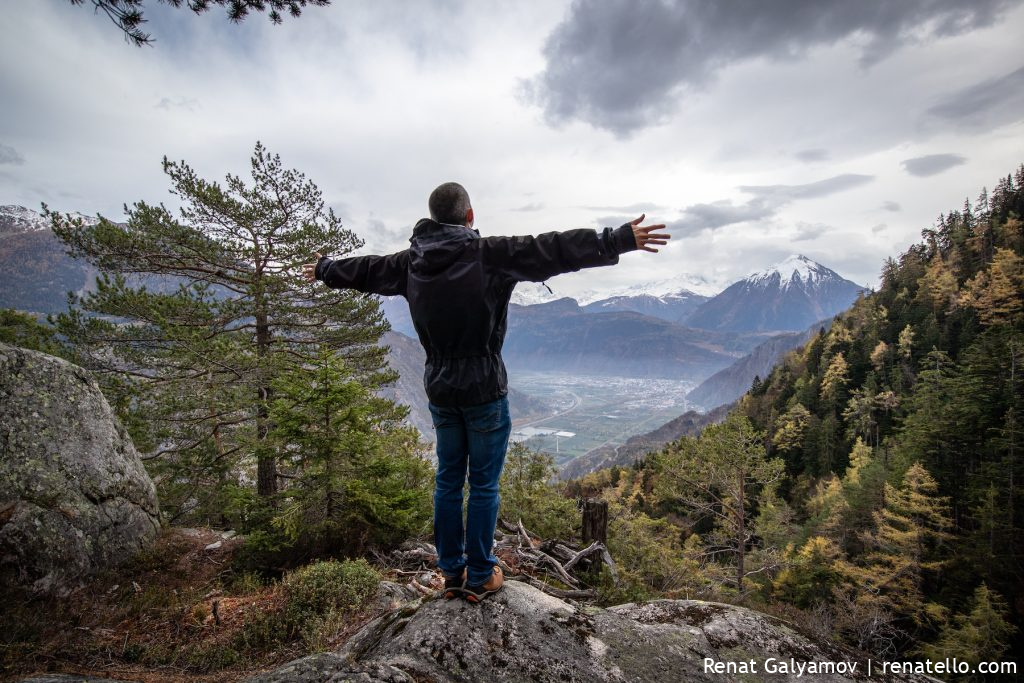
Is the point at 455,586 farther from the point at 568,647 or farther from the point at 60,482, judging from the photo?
the point at 60,482

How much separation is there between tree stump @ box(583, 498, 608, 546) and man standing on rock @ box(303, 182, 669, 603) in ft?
9.84

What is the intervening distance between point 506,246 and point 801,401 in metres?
87.9

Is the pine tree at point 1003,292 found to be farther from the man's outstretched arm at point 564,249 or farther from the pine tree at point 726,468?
the man's outstretched arm at point 564,249

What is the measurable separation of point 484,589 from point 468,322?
2.14 metres

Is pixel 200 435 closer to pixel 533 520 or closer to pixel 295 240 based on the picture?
pixel 295 240

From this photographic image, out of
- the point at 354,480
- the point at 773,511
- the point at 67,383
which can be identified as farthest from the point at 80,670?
the point at 773,511

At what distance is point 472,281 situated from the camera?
3.14 metres

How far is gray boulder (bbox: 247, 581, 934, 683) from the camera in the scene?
109 inches

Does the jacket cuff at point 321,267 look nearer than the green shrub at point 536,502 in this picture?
Yes

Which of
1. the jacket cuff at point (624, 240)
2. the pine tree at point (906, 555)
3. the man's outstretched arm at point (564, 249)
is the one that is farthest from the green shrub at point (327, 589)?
the pine tree at point (906, 555)

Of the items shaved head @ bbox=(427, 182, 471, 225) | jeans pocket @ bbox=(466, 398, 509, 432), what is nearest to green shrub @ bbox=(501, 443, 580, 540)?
jeans pocket @ bbox=(466, 398, 509, 432)

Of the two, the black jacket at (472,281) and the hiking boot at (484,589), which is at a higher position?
the black jacket at (472,281)

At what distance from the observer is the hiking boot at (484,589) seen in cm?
338

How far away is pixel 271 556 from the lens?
701 centimetres
